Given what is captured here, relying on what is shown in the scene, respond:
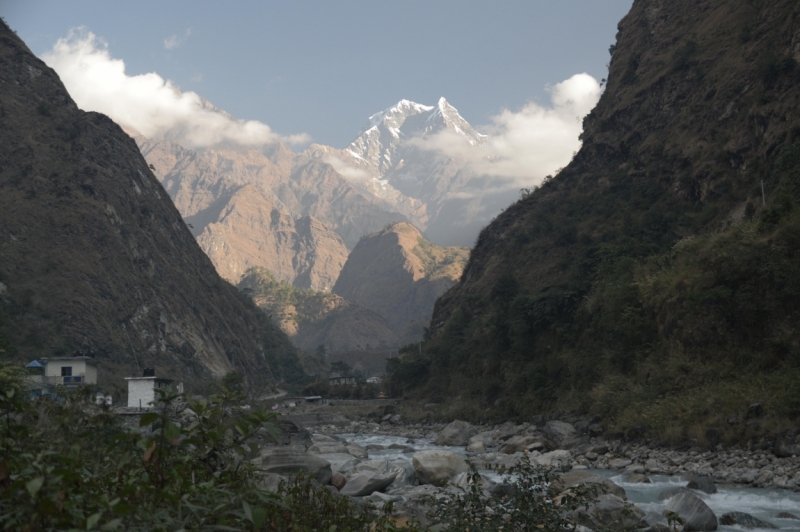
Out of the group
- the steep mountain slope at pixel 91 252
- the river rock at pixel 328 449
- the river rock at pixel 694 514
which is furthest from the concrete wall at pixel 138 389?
the river rock at pixel 694 514

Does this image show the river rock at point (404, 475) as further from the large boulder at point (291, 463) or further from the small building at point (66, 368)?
the small building at point (66, 368)

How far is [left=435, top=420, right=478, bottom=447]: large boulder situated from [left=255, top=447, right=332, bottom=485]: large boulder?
2123 cm

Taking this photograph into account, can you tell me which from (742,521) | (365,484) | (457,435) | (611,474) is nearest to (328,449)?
(365,484)

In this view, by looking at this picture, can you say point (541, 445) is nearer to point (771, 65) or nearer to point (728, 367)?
point (728, 367)

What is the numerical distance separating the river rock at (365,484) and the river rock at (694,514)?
829cm

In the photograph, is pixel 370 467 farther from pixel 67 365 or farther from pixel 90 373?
pixel 90 373

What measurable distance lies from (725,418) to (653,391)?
6.54m

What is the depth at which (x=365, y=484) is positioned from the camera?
19.5 meters

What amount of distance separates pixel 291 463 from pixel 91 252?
6168 centimetres

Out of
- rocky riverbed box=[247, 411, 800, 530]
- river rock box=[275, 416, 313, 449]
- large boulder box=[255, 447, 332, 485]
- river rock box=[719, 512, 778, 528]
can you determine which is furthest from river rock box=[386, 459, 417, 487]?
river rock box=[275, 416, 313, 449]

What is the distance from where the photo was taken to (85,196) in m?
77.1

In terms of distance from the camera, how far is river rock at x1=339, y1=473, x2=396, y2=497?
19.3 meters

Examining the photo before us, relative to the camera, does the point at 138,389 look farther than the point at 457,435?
No

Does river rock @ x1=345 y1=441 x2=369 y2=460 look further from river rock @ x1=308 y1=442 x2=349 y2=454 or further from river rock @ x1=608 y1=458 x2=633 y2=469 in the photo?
river rock @ x1=608 y1=458 x2=633 y2=469
